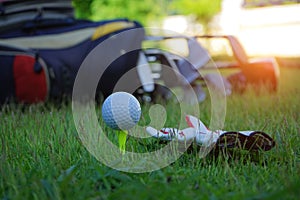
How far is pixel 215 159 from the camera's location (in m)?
1.38

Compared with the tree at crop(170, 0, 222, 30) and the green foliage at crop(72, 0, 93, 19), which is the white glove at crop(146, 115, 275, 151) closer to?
the green foliage at crop(72, 0, 93, 19)

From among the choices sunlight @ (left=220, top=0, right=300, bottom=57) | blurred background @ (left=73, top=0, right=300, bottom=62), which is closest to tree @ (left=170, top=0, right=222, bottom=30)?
blurred background @ (left=73, top=0, right=300, bottom=62)

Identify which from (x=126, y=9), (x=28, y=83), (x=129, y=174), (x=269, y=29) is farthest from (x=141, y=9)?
(x=129, y=174)

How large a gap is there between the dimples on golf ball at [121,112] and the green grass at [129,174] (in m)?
0.12

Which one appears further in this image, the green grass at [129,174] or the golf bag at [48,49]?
the golf bag at [48,49]

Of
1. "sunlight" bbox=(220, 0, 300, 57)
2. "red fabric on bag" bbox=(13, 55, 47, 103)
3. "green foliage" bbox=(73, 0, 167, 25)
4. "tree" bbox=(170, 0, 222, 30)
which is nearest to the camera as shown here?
"red fabric on bag" bbox=(13, 55, 47, 103)

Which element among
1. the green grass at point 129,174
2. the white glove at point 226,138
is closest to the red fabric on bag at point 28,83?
the green grass at point 129,174

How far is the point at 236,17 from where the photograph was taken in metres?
10.8

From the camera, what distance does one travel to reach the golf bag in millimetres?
2412

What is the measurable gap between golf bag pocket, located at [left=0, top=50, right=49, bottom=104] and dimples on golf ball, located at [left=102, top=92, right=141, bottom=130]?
Answer: 116 centimetres

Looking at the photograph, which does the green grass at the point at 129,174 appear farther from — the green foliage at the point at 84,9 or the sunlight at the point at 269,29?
the green foliage at the point at 84,9

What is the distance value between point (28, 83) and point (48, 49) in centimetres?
32

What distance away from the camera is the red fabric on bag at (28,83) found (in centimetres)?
240

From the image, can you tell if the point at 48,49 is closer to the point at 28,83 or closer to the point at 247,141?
the point at 28,83
